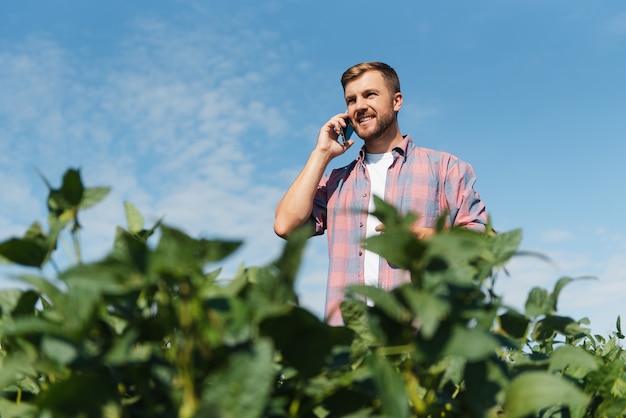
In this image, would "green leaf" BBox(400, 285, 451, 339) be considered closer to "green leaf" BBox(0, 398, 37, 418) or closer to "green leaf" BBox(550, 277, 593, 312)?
"green leaf" BBox(550, 277, 593, 312)

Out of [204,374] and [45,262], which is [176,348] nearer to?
[204,374]

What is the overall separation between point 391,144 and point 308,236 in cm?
389

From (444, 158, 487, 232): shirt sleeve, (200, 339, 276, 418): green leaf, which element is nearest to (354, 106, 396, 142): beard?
(444, 158, 487, 232): shirt sleeve

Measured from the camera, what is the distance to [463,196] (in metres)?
4.06

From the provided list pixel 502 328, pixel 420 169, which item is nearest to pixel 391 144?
pixel 420 169

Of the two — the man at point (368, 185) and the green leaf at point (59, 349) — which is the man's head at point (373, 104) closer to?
the man at point (368, 185)

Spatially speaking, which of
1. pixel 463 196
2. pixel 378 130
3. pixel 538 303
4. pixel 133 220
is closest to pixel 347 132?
pixel 378 130

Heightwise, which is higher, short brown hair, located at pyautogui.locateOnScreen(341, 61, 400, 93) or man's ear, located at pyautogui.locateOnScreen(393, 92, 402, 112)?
short brown hair, located at pyautogui.locateOnScreen(341, 61, 400, 93)

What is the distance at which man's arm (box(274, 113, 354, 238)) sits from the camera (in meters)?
Result: 4.10

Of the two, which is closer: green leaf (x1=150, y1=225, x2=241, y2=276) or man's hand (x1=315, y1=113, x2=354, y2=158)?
green leaf (x1=150, y1=225, x2=241, y2=276)

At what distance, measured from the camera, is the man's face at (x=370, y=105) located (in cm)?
455

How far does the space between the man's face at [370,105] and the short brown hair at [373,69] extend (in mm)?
32

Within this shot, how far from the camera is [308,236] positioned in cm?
81

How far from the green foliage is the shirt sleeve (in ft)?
9.41
